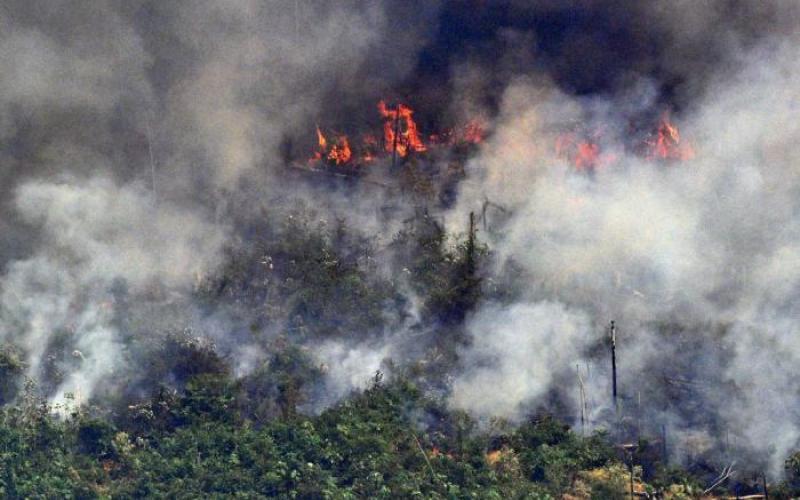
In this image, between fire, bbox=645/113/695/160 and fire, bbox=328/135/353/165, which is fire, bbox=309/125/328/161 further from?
fire, bbox=645/113/695/160

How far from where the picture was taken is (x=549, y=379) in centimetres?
4434

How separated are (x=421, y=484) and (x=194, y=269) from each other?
37.5ft

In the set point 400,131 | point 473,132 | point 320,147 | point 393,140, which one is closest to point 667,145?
point 473,132

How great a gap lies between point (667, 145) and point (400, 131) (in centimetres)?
839

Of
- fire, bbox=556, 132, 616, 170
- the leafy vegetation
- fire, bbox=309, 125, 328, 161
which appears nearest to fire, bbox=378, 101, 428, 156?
fire, bbox=309, 125, 328, 161

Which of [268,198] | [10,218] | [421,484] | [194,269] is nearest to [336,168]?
[268,198]

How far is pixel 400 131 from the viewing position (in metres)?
53.2

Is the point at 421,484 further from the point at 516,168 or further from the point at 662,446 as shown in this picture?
the point at 516,168

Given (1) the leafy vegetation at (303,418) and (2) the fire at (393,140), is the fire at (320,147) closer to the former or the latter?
(2) the fire at (393,140)

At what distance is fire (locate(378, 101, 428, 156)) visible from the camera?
5297 cm

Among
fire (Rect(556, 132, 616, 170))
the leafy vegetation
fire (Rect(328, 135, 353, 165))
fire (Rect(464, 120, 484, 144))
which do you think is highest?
fire (Rect(464, 120, 484, 144))

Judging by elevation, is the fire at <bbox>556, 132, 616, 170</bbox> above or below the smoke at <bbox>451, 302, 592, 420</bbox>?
above

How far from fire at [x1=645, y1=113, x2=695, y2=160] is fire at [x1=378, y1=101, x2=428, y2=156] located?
23.6ft

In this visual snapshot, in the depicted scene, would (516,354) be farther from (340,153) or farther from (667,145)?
(340,153)
